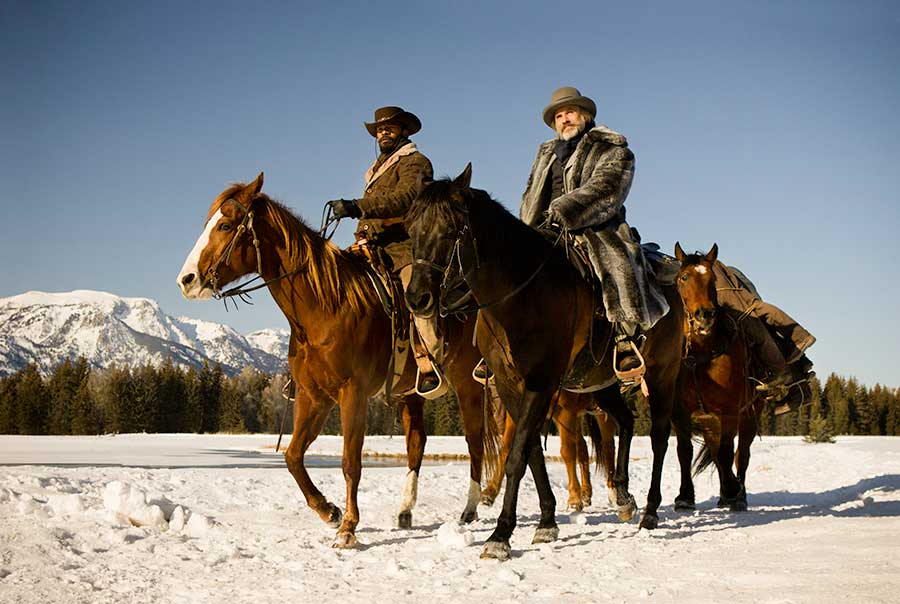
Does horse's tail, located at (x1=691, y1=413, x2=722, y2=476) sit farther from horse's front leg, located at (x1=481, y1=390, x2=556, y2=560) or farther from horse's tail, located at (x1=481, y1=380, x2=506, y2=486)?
horse's front leg, located at (x1=481, y1=390, x2=556, y2=560)

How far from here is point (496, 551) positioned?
18.0 feet

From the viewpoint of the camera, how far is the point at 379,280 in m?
7.54

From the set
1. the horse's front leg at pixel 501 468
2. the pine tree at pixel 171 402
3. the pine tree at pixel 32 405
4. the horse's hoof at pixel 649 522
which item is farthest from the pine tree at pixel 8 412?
the horse's hoof at pixel 649 522

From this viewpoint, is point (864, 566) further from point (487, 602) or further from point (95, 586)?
point (95, 586)

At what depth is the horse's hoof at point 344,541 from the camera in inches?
248

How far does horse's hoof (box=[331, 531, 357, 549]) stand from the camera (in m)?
6.29

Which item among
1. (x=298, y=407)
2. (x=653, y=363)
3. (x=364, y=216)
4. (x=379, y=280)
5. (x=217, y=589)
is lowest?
(x=217, y=589)

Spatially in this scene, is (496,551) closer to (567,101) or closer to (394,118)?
(567,101)

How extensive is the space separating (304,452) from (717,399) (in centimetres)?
598

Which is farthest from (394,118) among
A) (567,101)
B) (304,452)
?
(304,452)

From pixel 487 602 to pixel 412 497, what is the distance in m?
3.99

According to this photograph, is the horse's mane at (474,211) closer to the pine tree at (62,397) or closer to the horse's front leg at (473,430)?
the horse's front leg at (473,430)

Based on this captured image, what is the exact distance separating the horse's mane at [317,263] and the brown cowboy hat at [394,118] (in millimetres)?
1981

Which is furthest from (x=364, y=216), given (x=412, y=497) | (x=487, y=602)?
(x=487, y=602)
